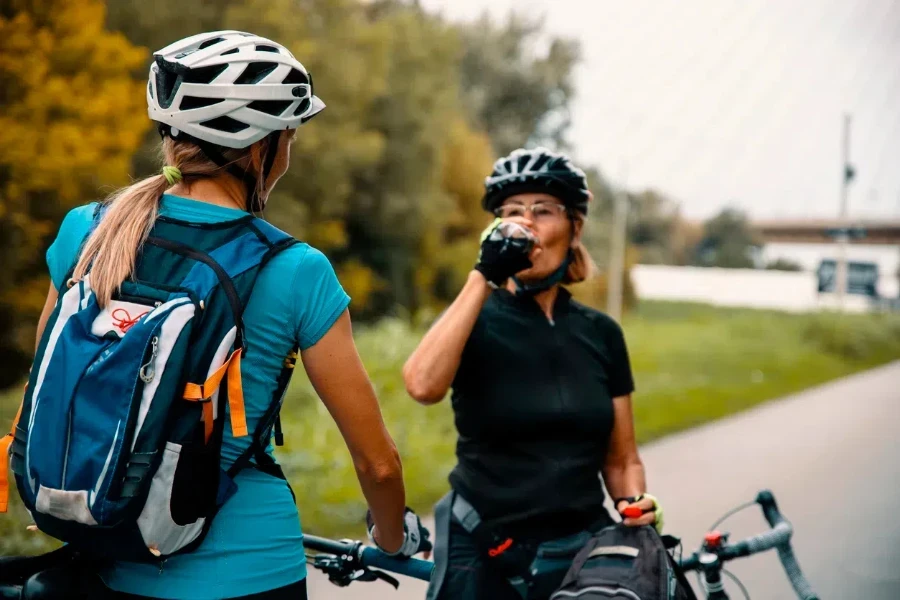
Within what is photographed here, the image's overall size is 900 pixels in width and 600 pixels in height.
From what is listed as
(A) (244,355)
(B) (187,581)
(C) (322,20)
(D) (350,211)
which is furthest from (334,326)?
(D) (350,211)

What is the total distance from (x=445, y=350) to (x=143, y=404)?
1.11m

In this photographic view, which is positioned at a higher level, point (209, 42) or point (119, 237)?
point (209, 42)

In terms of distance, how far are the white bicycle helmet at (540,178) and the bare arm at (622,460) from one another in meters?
0.60

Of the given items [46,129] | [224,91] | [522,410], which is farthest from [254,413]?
[46,129]

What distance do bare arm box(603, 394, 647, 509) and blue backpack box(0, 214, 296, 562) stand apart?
134 centimetres

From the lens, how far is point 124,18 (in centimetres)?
1581

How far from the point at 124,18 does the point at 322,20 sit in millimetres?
6188

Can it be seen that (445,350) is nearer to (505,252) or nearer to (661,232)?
(505,252)

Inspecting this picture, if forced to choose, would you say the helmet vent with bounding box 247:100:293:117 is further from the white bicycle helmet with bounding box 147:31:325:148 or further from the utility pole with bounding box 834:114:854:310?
the utility pole with bounding box 834:114:854:310

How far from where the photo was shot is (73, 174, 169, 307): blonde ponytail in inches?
64.4

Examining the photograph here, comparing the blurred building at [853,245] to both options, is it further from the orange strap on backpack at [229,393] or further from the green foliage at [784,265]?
the orange strap on backpack at [229,393]

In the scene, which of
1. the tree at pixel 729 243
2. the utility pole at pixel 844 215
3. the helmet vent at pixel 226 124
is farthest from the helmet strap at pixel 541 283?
the tree at pixel 729 243

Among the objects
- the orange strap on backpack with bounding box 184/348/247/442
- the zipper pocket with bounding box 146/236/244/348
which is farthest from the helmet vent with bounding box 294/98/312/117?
the orange strap on backpack with bounding box 184/348/247/442

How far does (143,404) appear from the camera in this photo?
1547mm
